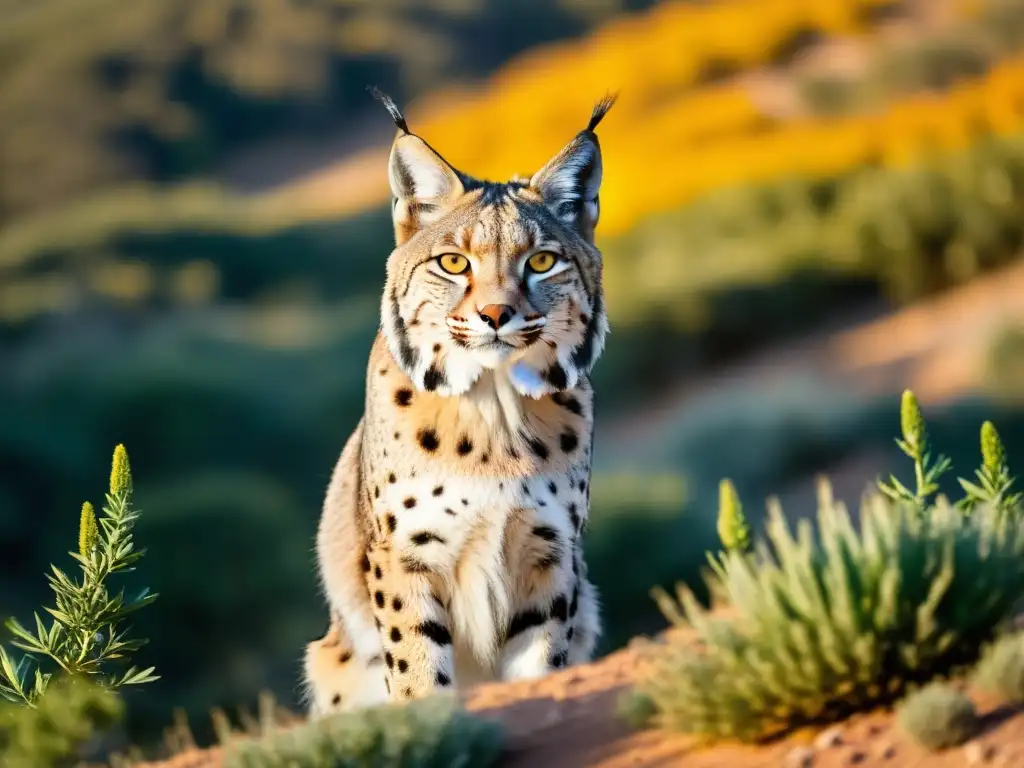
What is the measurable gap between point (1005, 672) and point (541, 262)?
8.74 feet

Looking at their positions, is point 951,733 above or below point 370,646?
below

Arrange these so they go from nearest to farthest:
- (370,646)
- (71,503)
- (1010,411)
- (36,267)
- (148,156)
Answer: (370,646) < (71,503) < (1010,411) < (36,267) < (148,156)

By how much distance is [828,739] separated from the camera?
4727 mm

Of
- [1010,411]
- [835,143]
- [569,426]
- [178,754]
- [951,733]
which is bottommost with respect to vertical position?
[951,733]

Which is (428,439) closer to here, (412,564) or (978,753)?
(412,564)

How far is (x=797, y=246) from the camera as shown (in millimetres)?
27984

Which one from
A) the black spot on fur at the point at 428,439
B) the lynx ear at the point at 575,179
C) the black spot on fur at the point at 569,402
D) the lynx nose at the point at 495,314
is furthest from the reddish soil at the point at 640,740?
the lynx ear at the point at 575,179

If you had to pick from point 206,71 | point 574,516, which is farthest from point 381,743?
point 206,71

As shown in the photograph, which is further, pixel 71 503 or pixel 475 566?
pixel 71 503

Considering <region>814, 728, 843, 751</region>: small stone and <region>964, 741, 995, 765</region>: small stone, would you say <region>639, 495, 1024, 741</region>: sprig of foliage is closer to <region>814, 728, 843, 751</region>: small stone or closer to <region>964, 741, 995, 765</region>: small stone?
<region>814, 728, 843, 751</region>: small stone

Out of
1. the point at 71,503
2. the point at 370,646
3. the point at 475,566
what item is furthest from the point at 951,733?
the point at 71,503

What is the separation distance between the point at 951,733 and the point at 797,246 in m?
24.0

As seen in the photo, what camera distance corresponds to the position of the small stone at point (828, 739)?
4.71 metres

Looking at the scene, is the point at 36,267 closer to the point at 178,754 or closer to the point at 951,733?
the point at 178,754
